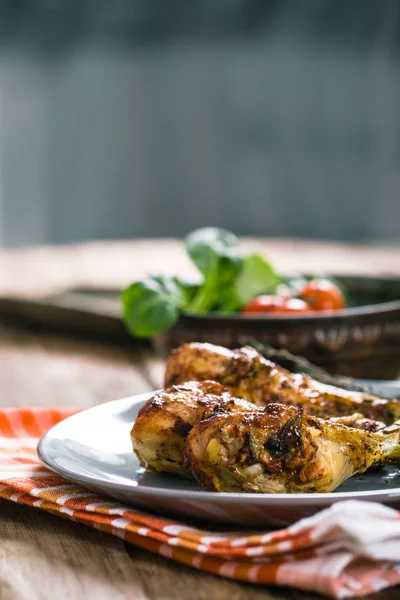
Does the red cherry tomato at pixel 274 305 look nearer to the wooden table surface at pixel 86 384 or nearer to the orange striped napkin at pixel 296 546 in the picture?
the wooden table surface at pixel 86 384

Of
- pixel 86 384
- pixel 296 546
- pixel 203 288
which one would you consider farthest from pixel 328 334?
pixel 296 546

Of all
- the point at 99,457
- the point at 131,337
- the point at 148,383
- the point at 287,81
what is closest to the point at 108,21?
the point at 287,81

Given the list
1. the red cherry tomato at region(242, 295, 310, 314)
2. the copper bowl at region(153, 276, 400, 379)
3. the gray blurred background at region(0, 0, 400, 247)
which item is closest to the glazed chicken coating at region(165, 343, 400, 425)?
the copper bowl at region(153, 276, 400, 379)

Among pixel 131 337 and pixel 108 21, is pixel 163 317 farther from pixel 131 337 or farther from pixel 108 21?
pixel 108 21

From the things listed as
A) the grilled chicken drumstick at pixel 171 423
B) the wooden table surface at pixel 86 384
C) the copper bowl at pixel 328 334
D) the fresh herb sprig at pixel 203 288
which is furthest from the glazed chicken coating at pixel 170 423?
the fresh herb sprig at pixel 203 288

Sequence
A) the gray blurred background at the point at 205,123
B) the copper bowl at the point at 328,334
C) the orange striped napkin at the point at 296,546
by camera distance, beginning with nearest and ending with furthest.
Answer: the orange striped napkin at the point at 296,546, the copper bowl at the point at 328,334, the gray blurred background at the point at 205,123

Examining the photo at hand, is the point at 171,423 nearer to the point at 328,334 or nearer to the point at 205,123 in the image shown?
the point at 328,334
